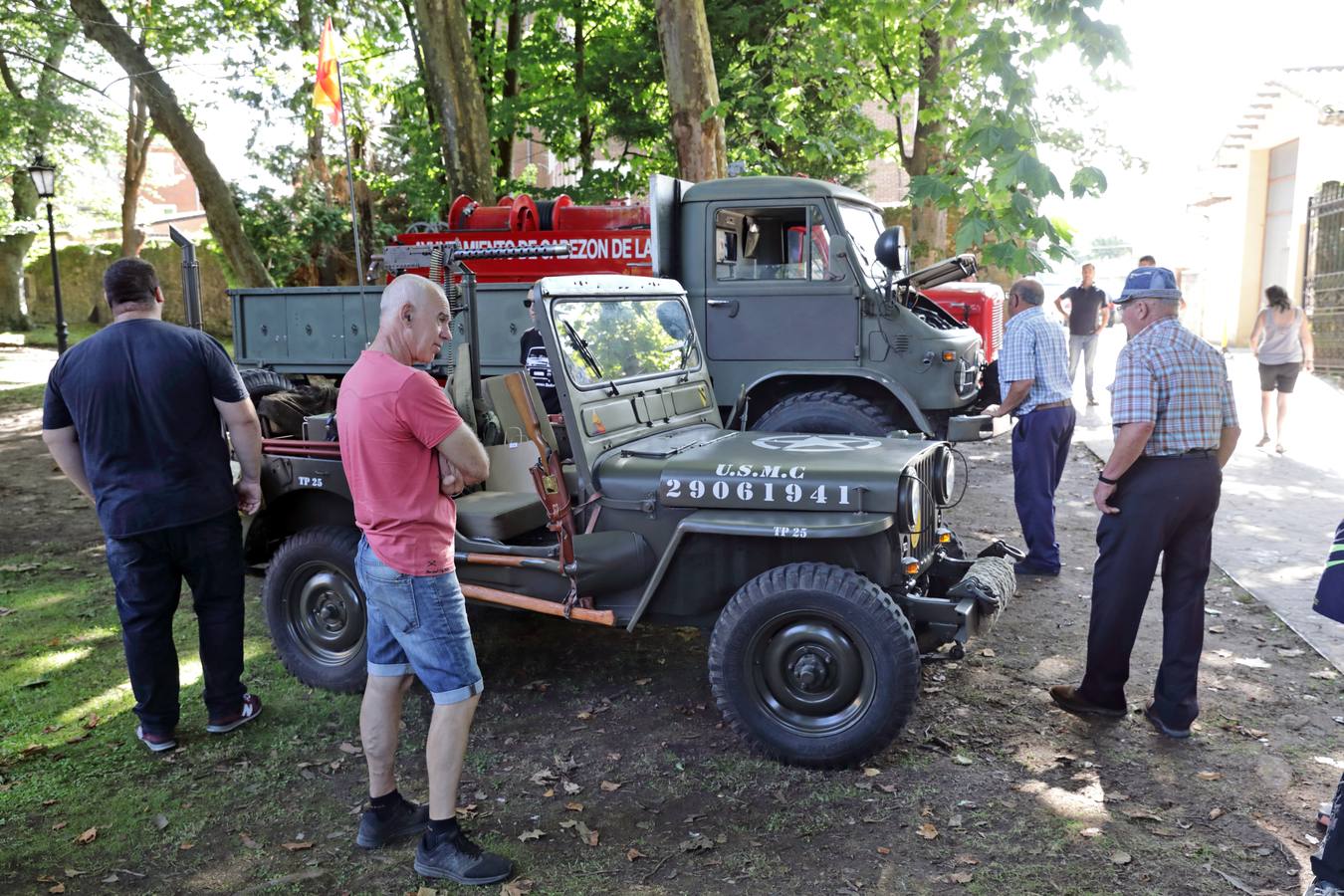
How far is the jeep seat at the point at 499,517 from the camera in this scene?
4531mm

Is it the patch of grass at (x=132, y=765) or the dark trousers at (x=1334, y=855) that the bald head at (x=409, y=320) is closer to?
the patch of grass at (x=132, y=765)

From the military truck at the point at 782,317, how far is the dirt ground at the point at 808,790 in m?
2.33

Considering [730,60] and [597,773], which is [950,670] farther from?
[730,60]

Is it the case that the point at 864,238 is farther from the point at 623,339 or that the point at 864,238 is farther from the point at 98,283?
the point at 98,283

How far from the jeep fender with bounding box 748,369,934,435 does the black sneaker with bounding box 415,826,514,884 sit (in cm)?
437

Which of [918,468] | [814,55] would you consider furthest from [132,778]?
[814,55]

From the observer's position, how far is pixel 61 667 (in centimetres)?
530

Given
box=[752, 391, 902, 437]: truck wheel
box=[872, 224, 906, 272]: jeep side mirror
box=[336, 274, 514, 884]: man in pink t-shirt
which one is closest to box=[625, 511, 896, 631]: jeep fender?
box=[336, 274, 514, 884]: man in pink t-shirt

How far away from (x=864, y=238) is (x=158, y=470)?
515cm

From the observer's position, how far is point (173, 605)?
4410 millimetres

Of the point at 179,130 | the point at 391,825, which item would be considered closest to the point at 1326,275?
the point at 179,130

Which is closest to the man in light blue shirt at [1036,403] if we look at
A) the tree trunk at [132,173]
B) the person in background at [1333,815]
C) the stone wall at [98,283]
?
the person in background at [1333,815]

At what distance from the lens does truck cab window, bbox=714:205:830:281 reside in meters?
7.41

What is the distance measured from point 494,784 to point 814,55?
11030mm
